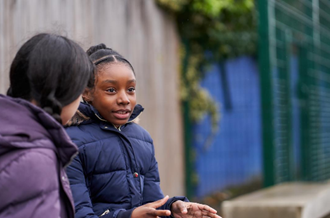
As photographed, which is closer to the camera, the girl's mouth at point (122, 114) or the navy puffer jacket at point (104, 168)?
the navy puffer jacket at point (104, 168)

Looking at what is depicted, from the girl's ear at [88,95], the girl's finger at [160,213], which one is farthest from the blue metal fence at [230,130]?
the girl's finger at [160,213]

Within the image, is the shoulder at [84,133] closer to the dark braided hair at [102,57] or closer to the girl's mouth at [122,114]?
the girl's mouth at [122,114]

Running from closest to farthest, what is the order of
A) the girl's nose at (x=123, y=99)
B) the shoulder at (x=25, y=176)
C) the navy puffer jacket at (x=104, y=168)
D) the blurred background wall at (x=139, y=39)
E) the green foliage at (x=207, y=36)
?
the shoulder at (x=25, y=176) < the navy puffer jacket at (x=104, y=168) < the girl's nose at (x=123, y=99) < the blurred background wall at (x=139, y=39) < the green foliage at (x=207, y=36)

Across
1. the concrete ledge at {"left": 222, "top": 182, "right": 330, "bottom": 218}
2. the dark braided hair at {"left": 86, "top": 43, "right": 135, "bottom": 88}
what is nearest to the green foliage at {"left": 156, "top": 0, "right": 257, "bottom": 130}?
the concrete ledge at {"left": 222, "top": 182, "right": 330, "bottom": 218}

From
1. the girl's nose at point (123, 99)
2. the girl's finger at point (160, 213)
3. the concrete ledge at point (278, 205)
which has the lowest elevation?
the concrete ledge at point (278, 205)

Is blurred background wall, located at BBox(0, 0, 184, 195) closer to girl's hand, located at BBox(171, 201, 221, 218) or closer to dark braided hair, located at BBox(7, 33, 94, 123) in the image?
girl's hand, located at BBox(171, 201, 221, 218)

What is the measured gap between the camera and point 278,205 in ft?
14.2

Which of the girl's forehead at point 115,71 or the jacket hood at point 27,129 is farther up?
the girl's forehead at point 115,71

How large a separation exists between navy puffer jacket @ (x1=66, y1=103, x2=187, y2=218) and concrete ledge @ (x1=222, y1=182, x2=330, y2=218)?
219cm

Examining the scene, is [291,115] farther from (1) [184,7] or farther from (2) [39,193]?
(2) [39,193]

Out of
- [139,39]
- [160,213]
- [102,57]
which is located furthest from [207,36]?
[160,213]

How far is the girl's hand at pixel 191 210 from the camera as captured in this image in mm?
2176

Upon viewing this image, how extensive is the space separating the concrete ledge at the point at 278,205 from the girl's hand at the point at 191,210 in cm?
220

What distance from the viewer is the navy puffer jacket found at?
6.91 feet
